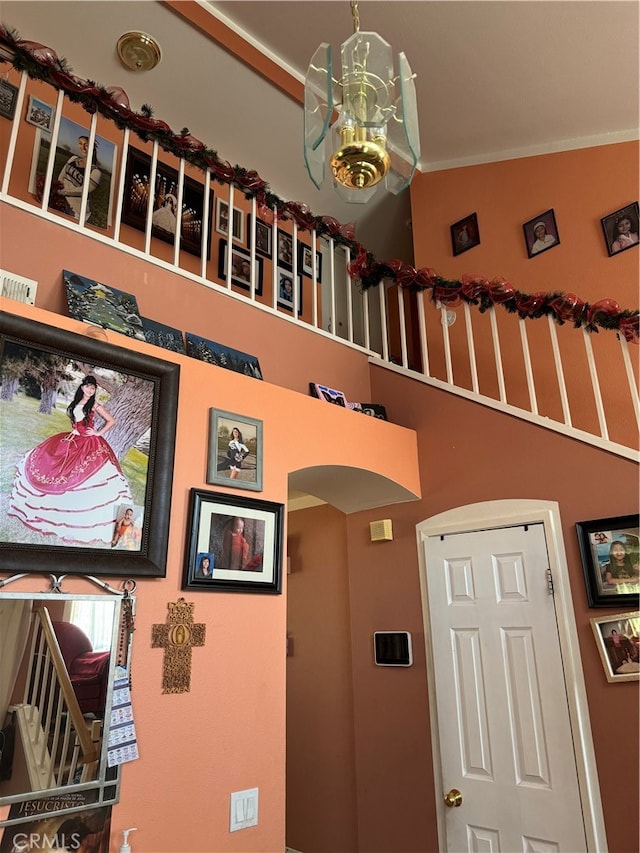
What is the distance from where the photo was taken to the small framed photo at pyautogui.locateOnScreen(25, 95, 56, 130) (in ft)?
12.2

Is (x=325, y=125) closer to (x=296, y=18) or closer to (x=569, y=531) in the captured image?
(x=569, y=531)

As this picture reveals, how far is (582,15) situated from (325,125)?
2.49 meters

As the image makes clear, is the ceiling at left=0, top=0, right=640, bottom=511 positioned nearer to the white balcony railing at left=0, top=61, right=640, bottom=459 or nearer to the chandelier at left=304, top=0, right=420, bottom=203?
the white balcony railing at left=0, top=61, right=640, bottom=459

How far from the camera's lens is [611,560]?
8.07 feet

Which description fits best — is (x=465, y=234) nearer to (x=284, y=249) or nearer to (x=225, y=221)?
(x=284, y=249)

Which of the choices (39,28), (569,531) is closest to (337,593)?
(569,531)

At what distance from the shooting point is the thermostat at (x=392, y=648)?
10.1ft

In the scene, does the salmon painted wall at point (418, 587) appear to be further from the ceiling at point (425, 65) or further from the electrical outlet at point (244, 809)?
the electrical outlet at point (244, 809)

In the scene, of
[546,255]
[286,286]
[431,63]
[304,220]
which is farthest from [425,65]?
[286,286]

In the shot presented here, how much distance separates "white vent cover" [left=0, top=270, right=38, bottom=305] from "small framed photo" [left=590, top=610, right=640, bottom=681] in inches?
105

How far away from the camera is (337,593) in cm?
372

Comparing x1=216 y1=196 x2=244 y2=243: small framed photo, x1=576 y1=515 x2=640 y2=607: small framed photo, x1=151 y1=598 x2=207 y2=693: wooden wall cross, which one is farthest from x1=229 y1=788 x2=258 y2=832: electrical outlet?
x1=216 y1=196 x2=244 y2=243: small framed photo

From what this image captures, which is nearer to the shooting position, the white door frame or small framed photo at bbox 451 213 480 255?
the white door frame

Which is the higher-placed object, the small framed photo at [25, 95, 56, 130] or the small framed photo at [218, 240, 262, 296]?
the small framed photo at [25, 95, 56, 130]
